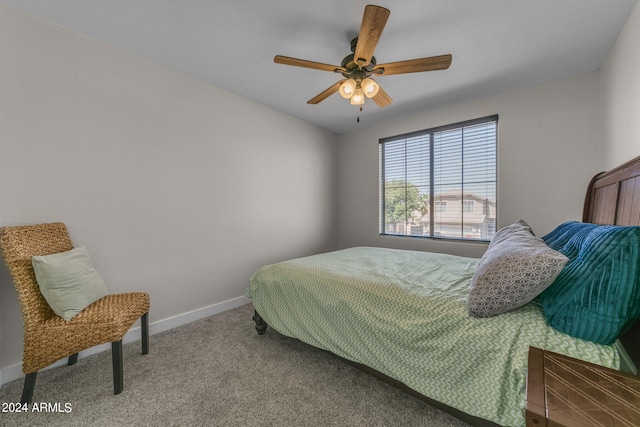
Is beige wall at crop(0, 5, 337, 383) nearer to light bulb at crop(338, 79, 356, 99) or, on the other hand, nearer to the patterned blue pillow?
light bulb at crop(338, 79, 356, 99)

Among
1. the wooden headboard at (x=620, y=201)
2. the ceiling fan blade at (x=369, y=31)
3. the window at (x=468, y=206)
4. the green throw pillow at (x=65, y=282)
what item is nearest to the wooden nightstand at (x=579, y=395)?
the wooden headboard at (x=620, y=201)

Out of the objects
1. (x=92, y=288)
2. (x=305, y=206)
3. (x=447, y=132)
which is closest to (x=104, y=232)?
(x=92, y=288)

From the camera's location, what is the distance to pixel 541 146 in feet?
9.15

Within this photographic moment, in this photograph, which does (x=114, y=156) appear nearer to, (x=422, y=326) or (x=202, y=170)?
(x=202, y=170)

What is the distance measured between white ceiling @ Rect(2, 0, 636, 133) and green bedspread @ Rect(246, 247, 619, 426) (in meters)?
1.89

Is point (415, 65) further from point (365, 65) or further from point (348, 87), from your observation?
point (348, 87)

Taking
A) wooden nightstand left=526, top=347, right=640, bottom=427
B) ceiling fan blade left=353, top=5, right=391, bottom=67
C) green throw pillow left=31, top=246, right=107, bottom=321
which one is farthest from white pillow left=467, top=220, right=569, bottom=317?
green throw pillow left=31, top=246, right=107, bottom=321

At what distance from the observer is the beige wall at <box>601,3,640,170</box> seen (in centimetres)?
169

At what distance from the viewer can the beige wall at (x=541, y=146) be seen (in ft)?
8.41

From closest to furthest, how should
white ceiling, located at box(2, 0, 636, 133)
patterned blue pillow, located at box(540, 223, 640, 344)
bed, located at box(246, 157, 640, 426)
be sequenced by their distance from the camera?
1. patterned blue pillow, located at box(540, 223, 640, 344)
2. bed, located at box(246, 157, 640, 426)
3. white ceiling, located at box(2, 0, 636, 133)

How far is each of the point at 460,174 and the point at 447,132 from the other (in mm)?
620

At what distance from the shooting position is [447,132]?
11.3ft

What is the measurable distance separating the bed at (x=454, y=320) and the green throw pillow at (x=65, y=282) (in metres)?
1.17

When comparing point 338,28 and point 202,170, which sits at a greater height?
point 338,28
